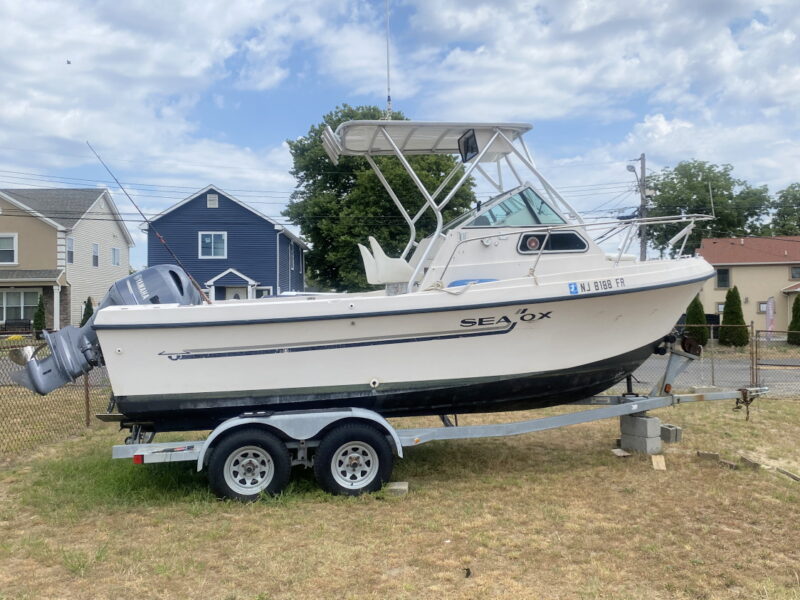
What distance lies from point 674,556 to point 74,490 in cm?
503

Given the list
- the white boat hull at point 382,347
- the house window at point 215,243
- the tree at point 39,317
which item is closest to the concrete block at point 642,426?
the white boat hull at point 382,347

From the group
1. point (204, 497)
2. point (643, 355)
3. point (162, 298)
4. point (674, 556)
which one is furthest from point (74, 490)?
point (643, 355)

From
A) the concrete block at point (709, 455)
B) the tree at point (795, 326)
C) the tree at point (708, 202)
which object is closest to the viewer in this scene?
the concrete block at point (709, 455)

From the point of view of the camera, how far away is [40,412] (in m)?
10.1

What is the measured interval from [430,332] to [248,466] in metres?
1.95

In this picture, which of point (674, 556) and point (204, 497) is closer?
point (674, 556)

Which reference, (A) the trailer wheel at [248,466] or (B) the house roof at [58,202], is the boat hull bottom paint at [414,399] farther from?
(B) the house roof at [58,202]

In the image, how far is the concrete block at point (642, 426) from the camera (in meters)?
6.96

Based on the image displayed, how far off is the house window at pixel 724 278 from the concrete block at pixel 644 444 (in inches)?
1131

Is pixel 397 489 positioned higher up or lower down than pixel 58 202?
lower down

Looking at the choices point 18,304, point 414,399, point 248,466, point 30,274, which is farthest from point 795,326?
point 18,304

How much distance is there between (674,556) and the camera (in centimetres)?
434

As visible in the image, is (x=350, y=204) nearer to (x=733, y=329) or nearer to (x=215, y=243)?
(x=215, y=243)

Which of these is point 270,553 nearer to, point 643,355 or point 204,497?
point 204,497
